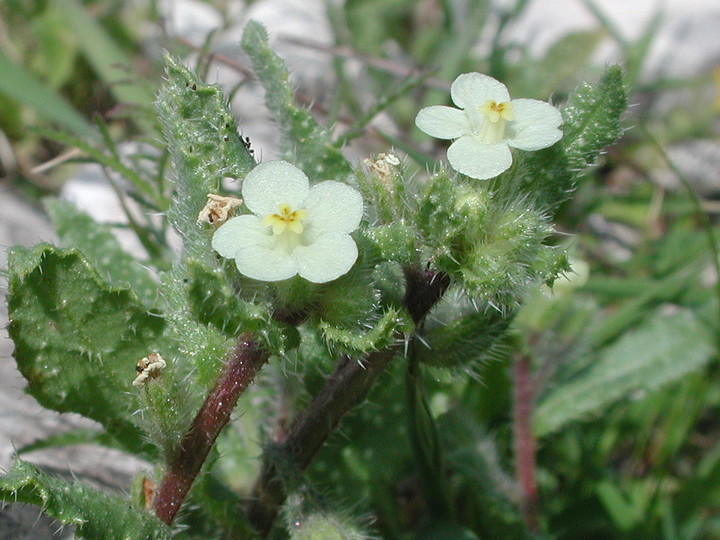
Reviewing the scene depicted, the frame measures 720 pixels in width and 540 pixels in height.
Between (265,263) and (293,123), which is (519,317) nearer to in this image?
(293,123)

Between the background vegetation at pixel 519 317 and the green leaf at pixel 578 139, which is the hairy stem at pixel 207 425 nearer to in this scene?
the background vegetation at pixel 519 317

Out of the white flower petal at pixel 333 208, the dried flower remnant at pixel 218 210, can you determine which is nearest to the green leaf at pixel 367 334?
the white flower petal at pixel 333 208

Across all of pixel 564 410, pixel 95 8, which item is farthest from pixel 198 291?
pixel 95 8

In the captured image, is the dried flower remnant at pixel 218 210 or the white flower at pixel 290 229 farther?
the dried flower remnant at pixel 218 210

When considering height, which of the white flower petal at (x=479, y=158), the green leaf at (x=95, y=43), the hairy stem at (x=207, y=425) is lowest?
the hairy stem at (x=207, y=425)

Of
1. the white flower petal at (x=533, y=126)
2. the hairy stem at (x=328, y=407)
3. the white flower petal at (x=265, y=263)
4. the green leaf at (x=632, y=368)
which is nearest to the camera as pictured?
the white flower petal at (x=265, y=263)

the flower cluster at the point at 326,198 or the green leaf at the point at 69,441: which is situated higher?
the flower cluster at the point at 326,198

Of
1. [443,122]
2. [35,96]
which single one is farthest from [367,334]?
[35,96]
